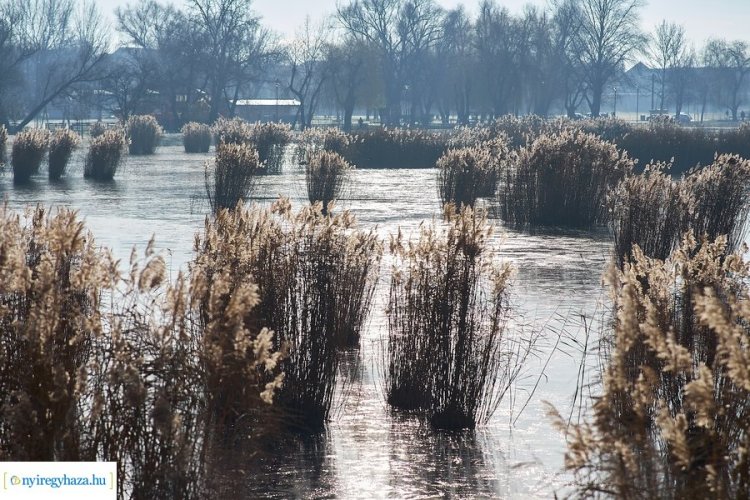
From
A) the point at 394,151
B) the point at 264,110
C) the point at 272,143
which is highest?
the point at 264,110

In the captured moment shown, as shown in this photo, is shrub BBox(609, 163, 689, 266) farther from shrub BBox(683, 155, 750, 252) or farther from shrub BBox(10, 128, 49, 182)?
shrub BBox(10, 128, 49, 182)

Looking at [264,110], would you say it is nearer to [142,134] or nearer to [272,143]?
[142,134]

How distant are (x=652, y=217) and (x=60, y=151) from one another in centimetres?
1833

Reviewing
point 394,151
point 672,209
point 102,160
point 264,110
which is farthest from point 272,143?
point 264,110

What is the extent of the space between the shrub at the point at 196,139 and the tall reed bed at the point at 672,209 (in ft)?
110

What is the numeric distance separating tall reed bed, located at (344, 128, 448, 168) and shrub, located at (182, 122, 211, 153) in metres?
11.6

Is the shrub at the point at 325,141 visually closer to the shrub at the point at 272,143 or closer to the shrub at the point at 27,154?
the shrub at the point at 272,143

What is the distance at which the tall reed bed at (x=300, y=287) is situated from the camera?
264 inches

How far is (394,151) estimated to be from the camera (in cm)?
3519

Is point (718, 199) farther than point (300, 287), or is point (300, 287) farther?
point (718, 199)

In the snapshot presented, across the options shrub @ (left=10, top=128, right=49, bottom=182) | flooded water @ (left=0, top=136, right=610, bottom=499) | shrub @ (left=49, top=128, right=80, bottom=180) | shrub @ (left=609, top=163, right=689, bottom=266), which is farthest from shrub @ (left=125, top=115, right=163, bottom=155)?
shrub @ (left=609, top=163, right=689, bottom=266)

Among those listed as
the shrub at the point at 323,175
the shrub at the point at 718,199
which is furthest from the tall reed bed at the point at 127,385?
the shrub at the point at 323,175

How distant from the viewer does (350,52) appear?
7862cm

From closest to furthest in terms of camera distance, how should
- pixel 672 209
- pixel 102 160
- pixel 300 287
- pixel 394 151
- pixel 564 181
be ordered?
pixel 300 287, pixel 672 209, pixel 564 181, pixel 102 160, pixel 394 151
